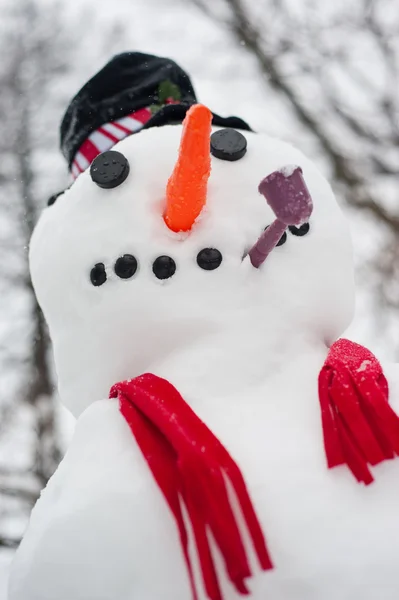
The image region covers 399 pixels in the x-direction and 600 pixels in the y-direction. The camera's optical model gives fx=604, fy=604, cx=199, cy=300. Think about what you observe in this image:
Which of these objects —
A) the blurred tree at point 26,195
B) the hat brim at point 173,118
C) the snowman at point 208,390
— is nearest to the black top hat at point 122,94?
the hat brim at point 173,118

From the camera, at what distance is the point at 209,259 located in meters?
0.92

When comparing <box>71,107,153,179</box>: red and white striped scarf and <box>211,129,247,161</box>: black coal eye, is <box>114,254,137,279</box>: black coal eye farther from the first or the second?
<box>71,107,153,179</box>: red and white striped scarf

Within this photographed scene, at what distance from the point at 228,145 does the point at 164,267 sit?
9.9 inches

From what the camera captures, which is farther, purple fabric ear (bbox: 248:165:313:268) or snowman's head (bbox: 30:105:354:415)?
snowman's head (bbox: 30:105:354:415)

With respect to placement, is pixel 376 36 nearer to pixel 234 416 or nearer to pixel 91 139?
pixel 91 139

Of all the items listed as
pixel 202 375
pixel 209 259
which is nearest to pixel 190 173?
pixel 209 259

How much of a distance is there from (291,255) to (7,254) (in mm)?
3002

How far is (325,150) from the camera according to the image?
3.39m

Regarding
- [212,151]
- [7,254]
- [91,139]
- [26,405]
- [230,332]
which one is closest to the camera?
[230,332]

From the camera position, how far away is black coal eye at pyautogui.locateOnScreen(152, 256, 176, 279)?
92cm

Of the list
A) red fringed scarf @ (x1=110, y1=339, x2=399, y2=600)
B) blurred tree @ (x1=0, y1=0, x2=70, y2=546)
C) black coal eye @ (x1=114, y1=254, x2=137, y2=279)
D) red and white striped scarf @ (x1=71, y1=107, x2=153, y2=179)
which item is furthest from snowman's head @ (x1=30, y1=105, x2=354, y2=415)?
blurred tree @ (x1=0, y1=0, x2=70, y2=546)

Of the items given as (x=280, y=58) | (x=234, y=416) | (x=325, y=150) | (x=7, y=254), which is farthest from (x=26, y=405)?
(x=234, y=416)

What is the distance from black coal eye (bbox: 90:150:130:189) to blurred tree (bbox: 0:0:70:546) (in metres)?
2.50

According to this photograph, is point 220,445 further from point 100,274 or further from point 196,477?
point 100,274
